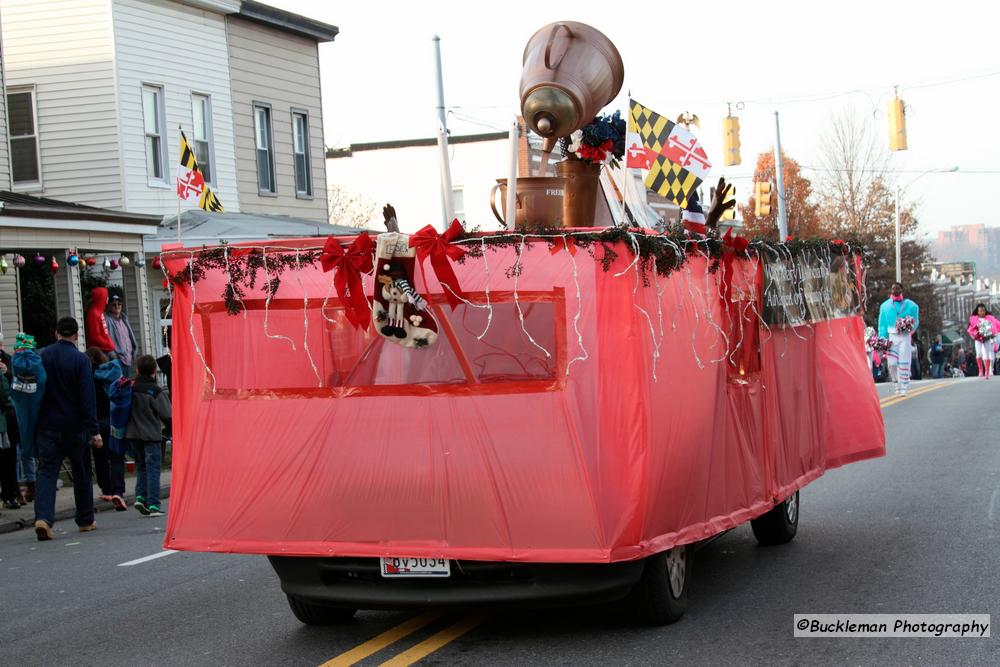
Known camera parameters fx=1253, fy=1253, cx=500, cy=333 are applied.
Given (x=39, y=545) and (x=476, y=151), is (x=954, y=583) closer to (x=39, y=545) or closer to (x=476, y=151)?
(x=39, y=545)

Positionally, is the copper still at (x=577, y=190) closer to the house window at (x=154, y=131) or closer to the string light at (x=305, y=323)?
the string light at (x=305, y=323)

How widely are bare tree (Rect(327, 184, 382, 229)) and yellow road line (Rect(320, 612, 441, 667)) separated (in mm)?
37562

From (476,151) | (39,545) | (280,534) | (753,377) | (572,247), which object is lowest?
(39,545)

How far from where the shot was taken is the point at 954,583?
296 inches

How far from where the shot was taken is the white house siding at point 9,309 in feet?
63.3

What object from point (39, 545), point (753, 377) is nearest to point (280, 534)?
point (753, 377)

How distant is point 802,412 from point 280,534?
3.93m

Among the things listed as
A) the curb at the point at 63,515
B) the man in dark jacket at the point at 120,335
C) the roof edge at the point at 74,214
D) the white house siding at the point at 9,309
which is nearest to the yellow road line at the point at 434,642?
the curb at the point at 63,515

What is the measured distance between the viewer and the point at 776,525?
899 cm

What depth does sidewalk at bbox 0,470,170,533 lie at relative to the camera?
12.6 m

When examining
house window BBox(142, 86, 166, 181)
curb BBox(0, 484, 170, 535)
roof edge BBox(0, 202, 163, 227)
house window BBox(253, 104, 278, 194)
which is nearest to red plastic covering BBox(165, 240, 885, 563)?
curb BBox(0, 484, 170, 535)

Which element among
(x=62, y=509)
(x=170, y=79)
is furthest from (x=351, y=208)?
(x=62, y=509)

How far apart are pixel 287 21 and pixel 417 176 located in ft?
58.6

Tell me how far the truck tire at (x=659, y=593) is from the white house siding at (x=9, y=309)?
14.9 metres
